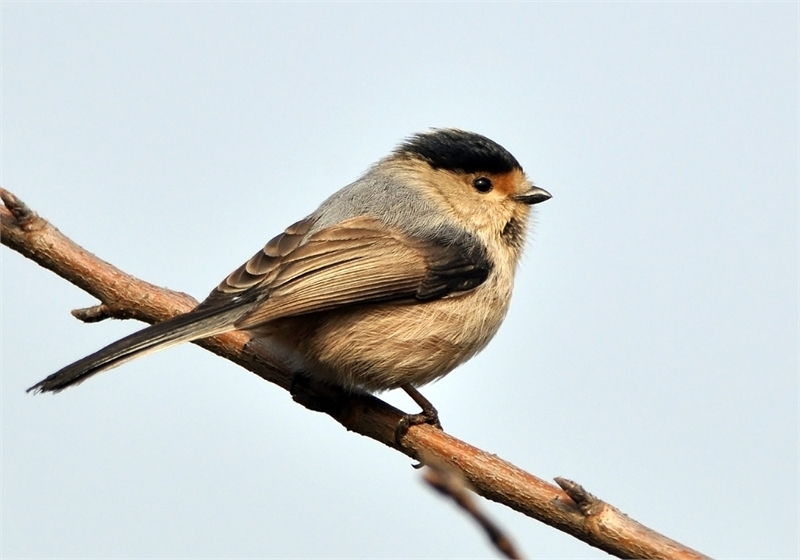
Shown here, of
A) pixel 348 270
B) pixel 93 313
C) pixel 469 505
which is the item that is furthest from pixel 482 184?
pixel 469 505

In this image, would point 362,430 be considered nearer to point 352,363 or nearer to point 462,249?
point 352,363

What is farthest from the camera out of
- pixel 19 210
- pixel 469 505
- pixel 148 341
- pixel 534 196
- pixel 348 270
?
pixel 534 196

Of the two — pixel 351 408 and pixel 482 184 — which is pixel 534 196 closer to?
pixel 482 184

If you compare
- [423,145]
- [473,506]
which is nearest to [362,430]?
[423,145]

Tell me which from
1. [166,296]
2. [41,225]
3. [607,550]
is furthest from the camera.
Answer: [166,296]

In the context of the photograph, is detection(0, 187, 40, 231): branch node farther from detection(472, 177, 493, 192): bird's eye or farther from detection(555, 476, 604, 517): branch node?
detection(555, 476, 604, 517): branch node

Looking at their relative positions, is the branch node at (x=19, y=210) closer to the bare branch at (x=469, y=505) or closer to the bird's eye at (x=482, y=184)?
the bird's eye at (x=482, y=184)

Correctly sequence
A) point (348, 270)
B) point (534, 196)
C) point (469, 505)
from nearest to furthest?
point (469, 505) → point (348, 270) → point (534, 196)

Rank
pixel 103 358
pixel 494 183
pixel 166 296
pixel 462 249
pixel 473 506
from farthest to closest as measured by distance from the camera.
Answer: pixel 494 183
pixel 462 249
pixel 166 296
pixel 103 358
pixel 473 506
